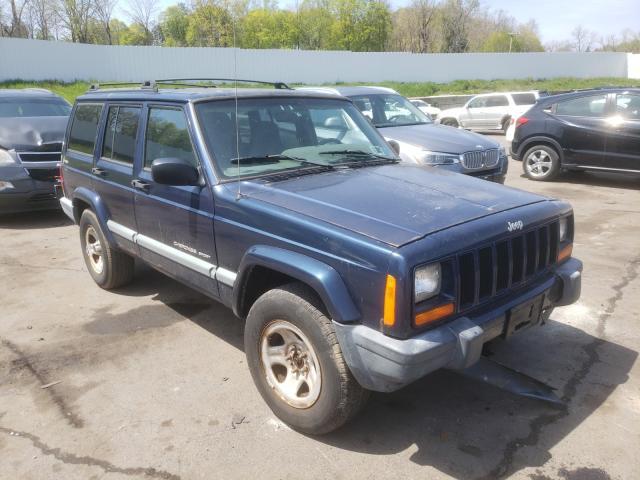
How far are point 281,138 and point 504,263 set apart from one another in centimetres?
182

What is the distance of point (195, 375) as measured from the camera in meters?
3.93

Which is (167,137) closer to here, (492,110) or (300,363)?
(300,363)

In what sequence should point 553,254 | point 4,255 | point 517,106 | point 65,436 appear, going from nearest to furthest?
point 65,436 < point 553,254 < point 4,255 < point 517,106

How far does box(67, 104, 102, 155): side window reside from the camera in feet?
17.0

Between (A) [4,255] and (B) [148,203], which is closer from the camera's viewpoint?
(B) [148,203]

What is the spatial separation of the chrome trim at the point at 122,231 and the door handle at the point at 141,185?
0.42m

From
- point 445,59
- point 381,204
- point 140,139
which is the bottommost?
point 381,204

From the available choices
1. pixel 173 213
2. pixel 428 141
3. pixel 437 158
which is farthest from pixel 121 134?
pixel 428 141

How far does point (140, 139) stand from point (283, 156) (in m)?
1.28

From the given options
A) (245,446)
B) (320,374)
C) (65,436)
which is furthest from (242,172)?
(65,436)

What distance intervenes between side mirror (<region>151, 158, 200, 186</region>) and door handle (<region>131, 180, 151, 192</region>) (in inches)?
28.2

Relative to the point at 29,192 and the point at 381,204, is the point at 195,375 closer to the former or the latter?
the point at 381,204

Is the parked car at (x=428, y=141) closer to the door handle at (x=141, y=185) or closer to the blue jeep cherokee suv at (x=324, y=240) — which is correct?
the blue jeep cherokee suv at (x=324, y=240)

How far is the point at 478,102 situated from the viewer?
20.3 metres
